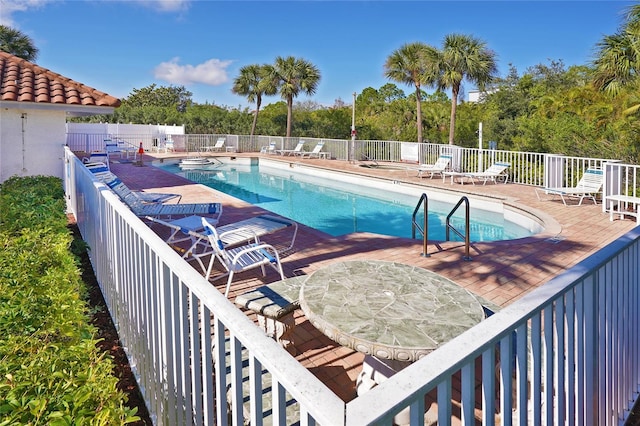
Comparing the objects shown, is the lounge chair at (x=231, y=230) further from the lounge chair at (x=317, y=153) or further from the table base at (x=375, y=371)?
the lounge chair at (x=317, y=153)

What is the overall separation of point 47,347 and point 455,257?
4712 millimetres

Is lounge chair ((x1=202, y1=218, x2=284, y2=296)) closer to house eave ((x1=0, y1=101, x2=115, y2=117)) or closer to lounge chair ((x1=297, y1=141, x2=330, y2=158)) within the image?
house eave ((x1=0, y1=101, x2=115, y2=117))

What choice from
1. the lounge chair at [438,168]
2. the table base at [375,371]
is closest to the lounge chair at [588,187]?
the lounge chair at [438,168]

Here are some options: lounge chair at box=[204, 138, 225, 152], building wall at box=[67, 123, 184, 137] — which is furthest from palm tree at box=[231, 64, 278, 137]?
building wall at box=[67, 123, 184, 137]

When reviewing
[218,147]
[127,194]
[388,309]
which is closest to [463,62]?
[218,147]

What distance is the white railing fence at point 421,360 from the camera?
3.17 feet

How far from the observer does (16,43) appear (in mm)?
18844

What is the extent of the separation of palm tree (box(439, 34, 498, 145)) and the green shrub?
58.2 feet

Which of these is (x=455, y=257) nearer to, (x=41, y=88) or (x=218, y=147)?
(x=41, y=88)

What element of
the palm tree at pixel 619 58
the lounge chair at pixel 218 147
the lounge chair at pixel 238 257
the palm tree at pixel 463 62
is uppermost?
the palm tree at pixel 463 62

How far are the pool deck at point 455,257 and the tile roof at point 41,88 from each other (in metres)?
3.13

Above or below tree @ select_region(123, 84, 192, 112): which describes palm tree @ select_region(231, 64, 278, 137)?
below

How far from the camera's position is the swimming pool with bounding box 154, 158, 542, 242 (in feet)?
28.9

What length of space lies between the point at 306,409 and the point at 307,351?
2308mm
